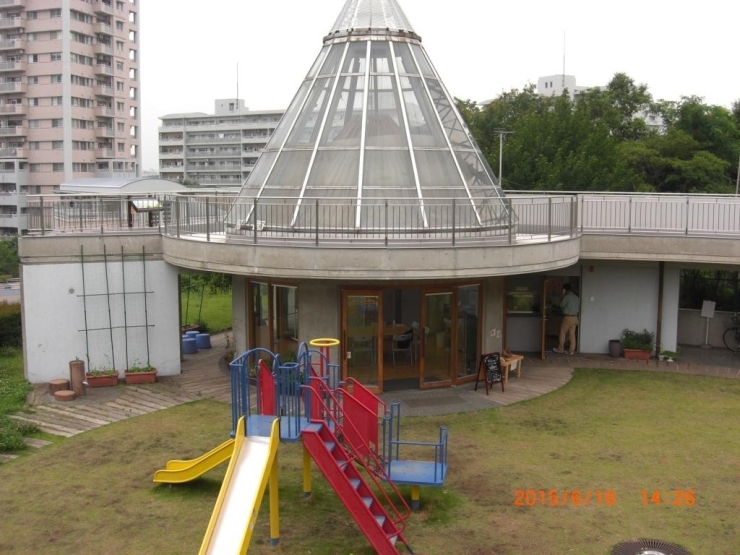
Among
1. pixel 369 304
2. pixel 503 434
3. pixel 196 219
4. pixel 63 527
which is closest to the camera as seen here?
pixel 63 527

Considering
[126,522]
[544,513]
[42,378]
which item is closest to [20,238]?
[42,378]

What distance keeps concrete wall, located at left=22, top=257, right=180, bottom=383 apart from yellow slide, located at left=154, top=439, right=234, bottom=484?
289 inches

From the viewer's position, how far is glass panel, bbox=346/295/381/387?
17.8 meters

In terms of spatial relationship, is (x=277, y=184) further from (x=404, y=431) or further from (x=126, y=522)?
(x=126, y=522)

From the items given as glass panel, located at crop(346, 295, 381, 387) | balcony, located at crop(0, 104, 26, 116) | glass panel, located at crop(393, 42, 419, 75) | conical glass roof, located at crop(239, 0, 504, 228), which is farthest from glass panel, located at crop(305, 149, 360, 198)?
balcony, located at crop(0, 104, 26, 116)

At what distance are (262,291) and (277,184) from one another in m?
2.91

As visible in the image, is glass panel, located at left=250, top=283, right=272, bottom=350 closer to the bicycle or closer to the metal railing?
the metal railing

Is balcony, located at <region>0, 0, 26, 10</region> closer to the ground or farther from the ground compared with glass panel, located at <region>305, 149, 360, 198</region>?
farther from the ground

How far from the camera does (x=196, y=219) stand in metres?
20.3

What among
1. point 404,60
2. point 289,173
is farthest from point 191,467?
point 404,60

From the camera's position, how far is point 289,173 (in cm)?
1991

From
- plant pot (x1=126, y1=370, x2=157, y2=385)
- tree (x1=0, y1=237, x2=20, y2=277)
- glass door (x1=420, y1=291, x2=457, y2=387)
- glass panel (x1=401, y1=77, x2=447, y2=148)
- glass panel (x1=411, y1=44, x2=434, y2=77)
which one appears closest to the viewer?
glass door (x1=420, y1=291, x2=457, y2=387)

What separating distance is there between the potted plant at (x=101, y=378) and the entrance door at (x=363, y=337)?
593 cm

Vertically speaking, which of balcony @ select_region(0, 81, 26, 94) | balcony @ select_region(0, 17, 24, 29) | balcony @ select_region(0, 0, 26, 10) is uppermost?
balcony @ select_region(0, 0, 26, 10)
